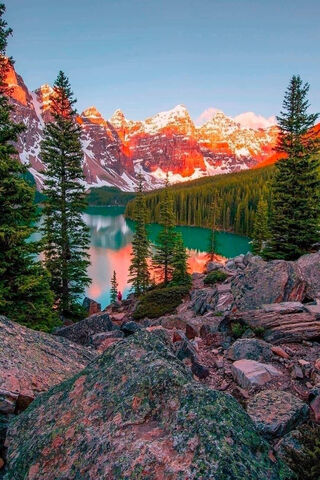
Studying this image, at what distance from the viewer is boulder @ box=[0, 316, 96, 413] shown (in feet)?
16.7

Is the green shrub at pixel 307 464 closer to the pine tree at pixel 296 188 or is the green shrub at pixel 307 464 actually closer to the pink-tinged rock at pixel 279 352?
the pink-tinged rock at pixel 279 352

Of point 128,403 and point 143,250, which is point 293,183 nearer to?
point 143,250

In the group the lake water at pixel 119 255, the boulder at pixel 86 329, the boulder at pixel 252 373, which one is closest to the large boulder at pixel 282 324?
the boulder at pixel 252 373

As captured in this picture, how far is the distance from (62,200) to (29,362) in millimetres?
18047

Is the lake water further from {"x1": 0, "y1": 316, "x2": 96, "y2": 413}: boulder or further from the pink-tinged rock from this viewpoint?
the pink-tinged rock

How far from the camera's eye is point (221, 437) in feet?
8.96

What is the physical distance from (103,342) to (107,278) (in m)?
38.4

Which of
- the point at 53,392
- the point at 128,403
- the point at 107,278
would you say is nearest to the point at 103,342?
the point at 53,392

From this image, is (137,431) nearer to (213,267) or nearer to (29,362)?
(29,362)

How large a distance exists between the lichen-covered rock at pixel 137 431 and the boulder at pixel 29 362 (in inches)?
45.8

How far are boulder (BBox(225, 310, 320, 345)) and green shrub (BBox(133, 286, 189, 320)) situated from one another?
12.1 meters

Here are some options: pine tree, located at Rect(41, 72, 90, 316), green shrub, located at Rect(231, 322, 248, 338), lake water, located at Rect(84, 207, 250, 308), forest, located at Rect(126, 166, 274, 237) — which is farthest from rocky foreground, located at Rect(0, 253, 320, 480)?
forest, located at Rect(126, 166, 274, 237)

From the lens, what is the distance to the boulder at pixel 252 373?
6516 mm

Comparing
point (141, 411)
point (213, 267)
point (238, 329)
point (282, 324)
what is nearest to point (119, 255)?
point (213, 267)
